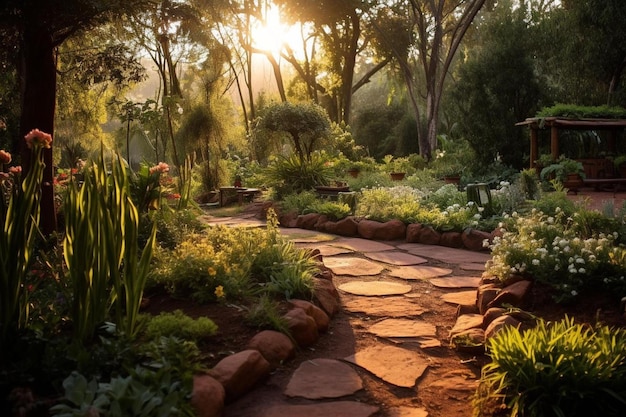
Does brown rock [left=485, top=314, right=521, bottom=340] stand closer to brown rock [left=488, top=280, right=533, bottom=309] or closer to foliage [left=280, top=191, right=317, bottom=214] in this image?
brown rock [left=488, top=280, right=533, bottom=309]

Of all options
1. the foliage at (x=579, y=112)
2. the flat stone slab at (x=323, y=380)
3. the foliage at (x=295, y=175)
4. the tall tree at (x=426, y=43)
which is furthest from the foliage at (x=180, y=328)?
the tall tree at (x=426, y=43)

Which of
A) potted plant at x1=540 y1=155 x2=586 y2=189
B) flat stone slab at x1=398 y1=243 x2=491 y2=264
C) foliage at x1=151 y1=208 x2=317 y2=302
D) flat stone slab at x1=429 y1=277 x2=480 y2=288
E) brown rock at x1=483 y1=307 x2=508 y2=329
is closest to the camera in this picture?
brown rock at x1=483 y1=307 x2=508 y2=329

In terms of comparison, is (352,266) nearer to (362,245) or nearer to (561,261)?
(362,245)

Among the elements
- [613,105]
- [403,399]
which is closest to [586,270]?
[403,399]

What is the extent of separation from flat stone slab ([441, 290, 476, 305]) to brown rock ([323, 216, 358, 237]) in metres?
2.95

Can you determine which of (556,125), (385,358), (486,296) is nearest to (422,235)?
(486,296)

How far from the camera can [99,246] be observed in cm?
241

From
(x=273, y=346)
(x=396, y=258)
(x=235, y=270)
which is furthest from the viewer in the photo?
(x=396, y=258)

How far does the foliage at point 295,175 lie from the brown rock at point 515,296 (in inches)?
260

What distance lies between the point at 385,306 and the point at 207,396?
1988 mm

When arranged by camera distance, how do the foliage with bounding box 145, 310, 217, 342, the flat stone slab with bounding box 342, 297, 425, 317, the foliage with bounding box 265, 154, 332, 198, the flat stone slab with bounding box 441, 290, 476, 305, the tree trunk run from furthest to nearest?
the foliage with bounding box 265, 154, 332, 198, the tree trunk, the flat stone slab with bounding box 441, 290, 476, 305, the flat stone slab with bounding box 342, 297, 425, 317, the foliage with bounding box 145, 310, 217, 342

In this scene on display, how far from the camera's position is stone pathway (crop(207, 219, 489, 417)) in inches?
97.0

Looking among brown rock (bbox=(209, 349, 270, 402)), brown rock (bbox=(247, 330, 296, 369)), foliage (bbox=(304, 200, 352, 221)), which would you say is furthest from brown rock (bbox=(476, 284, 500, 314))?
foliage (bbox=(304, 200, 352, 221))

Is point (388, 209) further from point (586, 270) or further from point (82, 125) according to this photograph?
point (82, 125)
